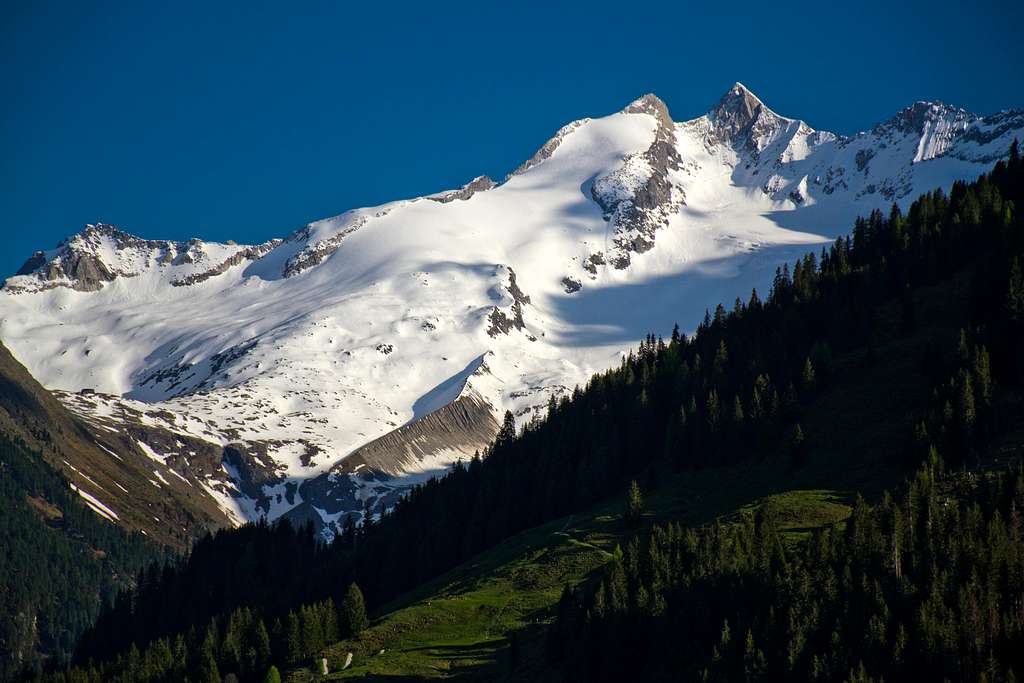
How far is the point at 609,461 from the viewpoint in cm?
19925

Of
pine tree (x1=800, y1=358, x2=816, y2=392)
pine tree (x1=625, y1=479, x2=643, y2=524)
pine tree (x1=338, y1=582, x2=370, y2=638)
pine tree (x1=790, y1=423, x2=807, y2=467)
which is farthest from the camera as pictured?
pine tree (x1=800, y1=358, x2=816, y2=392)

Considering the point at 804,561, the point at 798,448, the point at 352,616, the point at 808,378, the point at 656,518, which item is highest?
the point at 808,378

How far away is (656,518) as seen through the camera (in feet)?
539

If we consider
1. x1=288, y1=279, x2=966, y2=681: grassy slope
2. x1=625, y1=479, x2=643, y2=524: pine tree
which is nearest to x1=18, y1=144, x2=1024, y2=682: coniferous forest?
x1=625, y1=479, x2=643, y2=524: pine tree

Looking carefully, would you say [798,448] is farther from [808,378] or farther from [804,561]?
[804,561]

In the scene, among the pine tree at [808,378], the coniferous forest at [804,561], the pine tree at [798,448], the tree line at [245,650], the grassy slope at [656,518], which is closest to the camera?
the coniferous forest at [804,561]

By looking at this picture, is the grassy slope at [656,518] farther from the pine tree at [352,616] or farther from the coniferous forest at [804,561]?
the pine tree at [352,616]

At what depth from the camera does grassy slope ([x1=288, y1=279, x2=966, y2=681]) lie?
5551 inches

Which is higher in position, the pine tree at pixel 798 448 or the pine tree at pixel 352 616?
the pine tree at pixel 798 448

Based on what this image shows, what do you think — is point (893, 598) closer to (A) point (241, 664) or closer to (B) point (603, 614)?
(B) point (603, 614)

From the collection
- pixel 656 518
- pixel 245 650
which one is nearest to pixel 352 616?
pixel 245 650

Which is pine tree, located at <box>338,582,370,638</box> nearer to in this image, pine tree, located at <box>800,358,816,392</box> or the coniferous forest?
the coniferous forest

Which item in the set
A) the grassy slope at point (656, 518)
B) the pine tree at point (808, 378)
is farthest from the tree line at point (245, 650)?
the pine tree at point (808, 378)

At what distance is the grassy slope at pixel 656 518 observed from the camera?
463 feet
